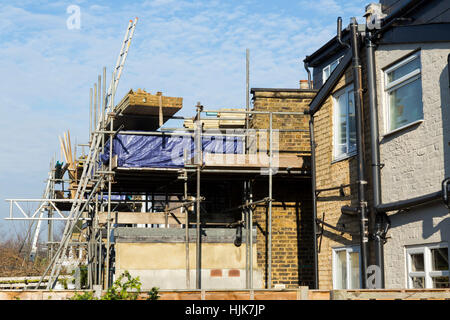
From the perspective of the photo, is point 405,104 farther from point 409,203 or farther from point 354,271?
point 354,271

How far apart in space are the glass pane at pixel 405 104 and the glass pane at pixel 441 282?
2926mm

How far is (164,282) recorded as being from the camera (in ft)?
56.7

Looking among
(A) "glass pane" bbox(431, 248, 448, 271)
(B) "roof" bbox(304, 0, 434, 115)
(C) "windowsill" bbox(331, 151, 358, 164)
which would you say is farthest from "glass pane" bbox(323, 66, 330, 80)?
(A) "glass pane" bbox(431, 248, 448, 271)

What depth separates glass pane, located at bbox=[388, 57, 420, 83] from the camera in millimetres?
12031

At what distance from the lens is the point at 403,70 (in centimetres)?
1246

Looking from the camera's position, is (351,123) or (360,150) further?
(351,123)

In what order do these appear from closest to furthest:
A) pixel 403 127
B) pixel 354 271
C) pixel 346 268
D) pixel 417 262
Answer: pixel 417 262 → pixel 403 127 → pixel 354 271 → pixel 346 268

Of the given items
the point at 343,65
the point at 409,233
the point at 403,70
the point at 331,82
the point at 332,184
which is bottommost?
the point at 409,233

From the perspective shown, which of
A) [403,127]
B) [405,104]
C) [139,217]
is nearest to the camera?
[403,127]

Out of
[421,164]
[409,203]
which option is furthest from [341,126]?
[409,203]

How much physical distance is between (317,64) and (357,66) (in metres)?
12.5

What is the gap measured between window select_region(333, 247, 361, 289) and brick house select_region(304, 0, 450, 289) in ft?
0.07

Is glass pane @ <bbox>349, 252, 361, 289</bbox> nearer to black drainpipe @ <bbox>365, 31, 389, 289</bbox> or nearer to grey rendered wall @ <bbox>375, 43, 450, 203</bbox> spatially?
black drainpipe @ <bbox>365, 31, 389, 289</bbox>

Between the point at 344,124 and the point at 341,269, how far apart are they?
3298 millimetres
